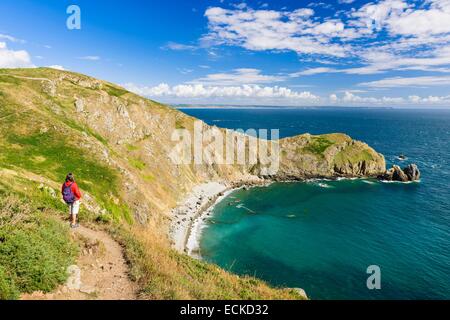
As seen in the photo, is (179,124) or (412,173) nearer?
(412,173)

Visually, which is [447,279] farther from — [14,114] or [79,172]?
[14,114]

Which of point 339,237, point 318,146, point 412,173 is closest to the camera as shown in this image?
point 339,237

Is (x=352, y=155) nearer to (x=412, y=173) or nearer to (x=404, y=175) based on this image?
(x=404, y=175)

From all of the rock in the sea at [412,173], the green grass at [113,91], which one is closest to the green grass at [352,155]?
the rock in the sea at [412,173]

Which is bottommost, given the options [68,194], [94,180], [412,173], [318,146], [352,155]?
[412,173]

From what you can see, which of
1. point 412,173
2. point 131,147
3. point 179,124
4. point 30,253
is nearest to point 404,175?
point 412,173

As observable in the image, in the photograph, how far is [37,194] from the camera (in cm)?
2883

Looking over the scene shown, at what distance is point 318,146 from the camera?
5030 inches

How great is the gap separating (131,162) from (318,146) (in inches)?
3227

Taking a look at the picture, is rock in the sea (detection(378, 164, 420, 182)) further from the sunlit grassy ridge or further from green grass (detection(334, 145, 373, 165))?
the sunlit grassy ridge

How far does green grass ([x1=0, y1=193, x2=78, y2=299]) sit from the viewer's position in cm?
1134

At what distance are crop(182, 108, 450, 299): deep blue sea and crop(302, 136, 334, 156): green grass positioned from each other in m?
20.1

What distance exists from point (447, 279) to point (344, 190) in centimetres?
5616

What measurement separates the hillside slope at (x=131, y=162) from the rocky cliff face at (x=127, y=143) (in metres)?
0.31
